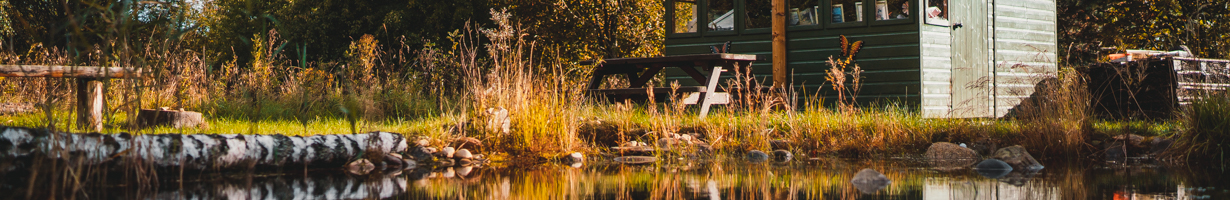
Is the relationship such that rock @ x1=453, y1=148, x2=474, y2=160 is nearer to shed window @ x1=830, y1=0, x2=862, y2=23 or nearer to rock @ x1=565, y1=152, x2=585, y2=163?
rock @ x1=565, y1=152, x2=585, y2=163

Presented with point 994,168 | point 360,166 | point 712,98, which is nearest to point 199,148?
point 360,166

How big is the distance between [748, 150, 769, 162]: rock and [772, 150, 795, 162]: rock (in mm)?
66

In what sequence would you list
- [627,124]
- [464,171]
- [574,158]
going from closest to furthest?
[464,171] → [574,158] → [627,124]

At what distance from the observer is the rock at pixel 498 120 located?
6.53 metres

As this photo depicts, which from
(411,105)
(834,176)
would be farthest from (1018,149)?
(411,105)

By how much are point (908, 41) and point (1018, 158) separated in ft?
12.8

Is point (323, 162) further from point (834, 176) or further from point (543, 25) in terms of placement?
point (543, 25)

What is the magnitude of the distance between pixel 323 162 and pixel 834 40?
18.6 feet

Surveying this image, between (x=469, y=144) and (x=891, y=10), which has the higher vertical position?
(x=891, y=10)

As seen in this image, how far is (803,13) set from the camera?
9.91 metres

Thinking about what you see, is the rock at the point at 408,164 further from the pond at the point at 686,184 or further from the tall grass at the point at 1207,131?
the tall grass at the point at 1207,131

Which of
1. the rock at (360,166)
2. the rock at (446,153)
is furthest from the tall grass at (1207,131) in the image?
the rock at (360,166)

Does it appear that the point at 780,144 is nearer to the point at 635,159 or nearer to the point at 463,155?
the point at 635,159

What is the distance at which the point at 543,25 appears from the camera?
16.4m
